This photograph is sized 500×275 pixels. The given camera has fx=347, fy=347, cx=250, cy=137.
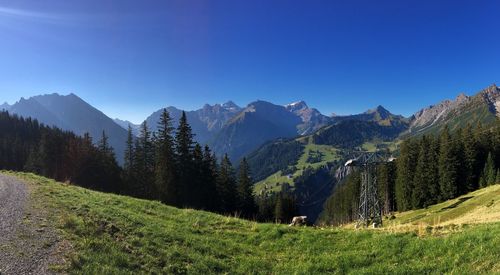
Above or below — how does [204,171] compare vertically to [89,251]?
above

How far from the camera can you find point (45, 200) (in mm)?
19469

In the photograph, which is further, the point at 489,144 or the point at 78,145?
the point at 489,144

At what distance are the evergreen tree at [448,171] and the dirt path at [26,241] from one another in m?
84.9

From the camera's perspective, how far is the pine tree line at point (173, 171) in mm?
57406

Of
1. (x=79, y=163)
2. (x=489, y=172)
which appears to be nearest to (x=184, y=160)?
(x=79, y=163)

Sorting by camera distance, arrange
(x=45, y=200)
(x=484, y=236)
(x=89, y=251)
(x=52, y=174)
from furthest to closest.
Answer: (x=52, y=174)
(x=45, y=200)
(x=484, y=236)
(x=89, y=251)

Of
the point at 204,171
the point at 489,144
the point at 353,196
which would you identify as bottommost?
the point at 353,196

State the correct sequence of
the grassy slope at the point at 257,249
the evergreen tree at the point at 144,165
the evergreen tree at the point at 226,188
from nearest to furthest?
the grassy slope at the point at 257,249
the evergreen tree at the point at 144,165
the evergreen tree at the point at 226,188

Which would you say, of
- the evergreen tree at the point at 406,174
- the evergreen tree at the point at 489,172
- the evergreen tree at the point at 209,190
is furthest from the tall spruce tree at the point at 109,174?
the evergreen tree at the point at 489,172

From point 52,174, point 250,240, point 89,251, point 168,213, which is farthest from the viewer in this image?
point 52,174

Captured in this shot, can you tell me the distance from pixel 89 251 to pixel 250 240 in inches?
307

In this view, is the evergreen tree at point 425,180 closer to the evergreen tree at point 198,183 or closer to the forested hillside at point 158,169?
the forested hillside at point 158,169

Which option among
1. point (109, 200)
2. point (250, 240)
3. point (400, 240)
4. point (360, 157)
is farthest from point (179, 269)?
point (360, 157)

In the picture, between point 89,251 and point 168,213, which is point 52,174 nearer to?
point 168,213
